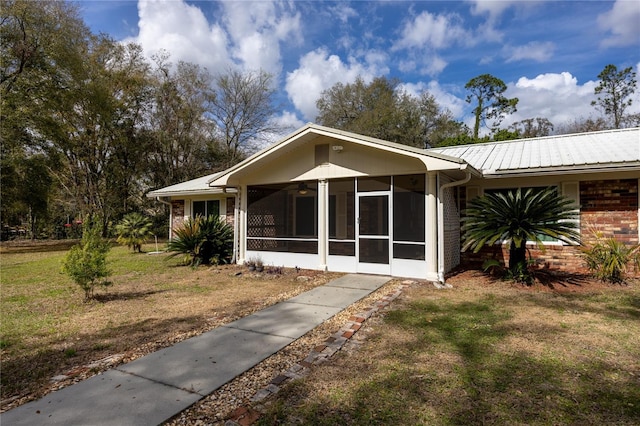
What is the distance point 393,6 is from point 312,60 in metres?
6.76

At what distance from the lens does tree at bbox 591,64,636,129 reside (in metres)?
24.0

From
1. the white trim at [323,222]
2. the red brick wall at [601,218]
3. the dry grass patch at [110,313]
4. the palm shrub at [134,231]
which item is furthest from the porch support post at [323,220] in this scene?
the palm shrub at [134,231]

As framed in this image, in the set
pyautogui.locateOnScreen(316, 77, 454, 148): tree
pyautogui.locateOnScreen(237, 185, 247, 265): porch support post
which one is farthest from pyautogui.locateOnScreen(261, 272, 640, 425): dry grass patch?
pyautogui.locateOnScreen(316, 77, 454, 148): tree

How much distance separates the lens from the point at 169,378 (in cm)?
336

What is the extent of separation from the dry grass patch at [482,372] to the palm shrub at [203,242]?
7189 millimetres

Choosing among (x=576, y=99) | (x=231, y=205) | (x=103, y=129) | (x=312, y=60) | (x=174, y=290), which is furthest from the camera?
(x=576, y=99)

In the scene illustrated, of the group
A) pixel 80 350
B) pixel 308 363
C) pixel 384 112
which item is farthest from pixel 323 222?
pixel 384 112

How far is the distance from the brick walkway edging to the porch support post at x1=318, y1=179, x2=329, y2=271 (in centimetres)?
325

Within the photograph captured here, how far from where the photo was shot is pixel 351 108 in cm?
2928

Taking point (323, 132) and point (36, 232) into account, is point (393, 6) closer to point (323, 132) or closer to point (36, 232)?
point (323, 132)

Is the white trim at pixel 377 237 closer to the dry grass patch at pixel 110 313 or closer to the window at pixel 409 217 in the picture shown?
the window at pixel 409 217

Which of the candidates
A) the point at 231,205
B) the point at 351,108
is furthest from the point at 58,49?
the point at 351,108

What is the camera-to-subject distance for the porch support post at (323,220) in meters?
9.21

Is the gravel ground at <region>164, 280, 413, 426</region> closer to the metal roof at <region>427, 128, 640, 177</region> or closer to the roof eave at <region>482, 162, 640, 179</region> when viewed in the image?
the roof eave at <region>482, 162, 640, 179</region>
